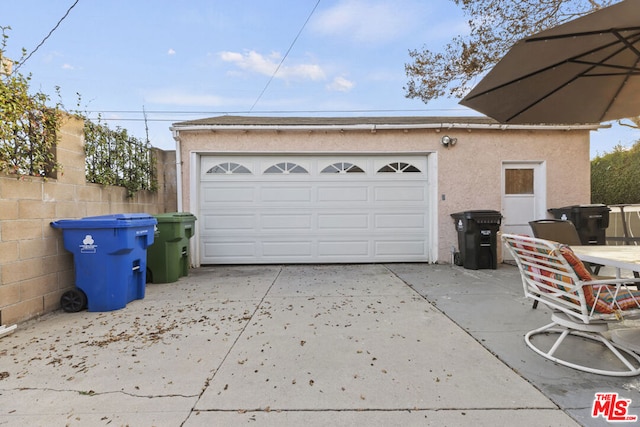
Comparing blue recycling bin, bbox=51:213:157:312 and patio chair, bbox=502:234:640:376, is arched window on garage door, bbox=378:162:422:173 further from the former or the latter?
blue recycling bin, bbox=51:213:157:312

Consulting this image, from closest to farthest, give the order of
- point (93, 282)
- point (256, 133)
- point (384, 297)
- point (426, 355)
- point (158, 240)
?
point (426, 355) → point (93, 282) → point (384, 297) → point (158, 240) → point (256, 133)

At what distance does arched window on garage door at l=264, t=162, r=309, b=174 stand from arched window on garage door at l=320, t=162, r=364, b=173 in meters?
0.52

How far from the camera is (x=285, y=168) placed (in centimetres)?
671

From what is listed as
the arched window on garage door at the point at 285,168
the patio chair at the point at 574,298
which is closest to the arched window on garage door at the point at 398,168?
the arched window on garage door at the point at 285,168

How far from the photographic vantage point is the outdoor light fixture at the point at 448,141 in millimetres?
6543

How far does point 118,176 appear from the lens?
5.25 metres

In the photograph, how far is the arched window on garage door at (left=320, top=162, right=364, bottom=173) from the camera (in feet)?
22.1

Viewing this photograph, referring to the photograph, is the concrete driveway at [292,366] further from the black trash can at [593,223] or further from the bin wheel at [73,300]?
the black trash can at [593,223]

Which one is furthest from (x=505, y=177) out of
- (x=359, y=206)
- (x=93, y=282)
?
(x=93, y=282)

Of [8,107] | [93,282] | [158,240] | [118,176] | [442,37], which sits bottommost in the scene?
[93,282]

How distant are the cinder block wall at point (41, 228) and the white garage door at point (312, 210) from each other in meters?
2.35

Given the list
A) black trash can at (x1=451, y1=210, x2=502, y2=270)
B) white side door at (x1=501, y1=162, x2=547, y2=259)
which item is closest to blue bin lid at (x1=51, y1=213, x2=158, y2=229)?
black trash can at (x1=451, y1=210, x2=502, y2=270)

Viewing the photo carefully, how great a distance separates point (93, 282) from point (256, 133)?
13.3 ft

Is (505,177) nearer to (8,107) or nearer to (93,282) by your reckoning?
(93,282)
